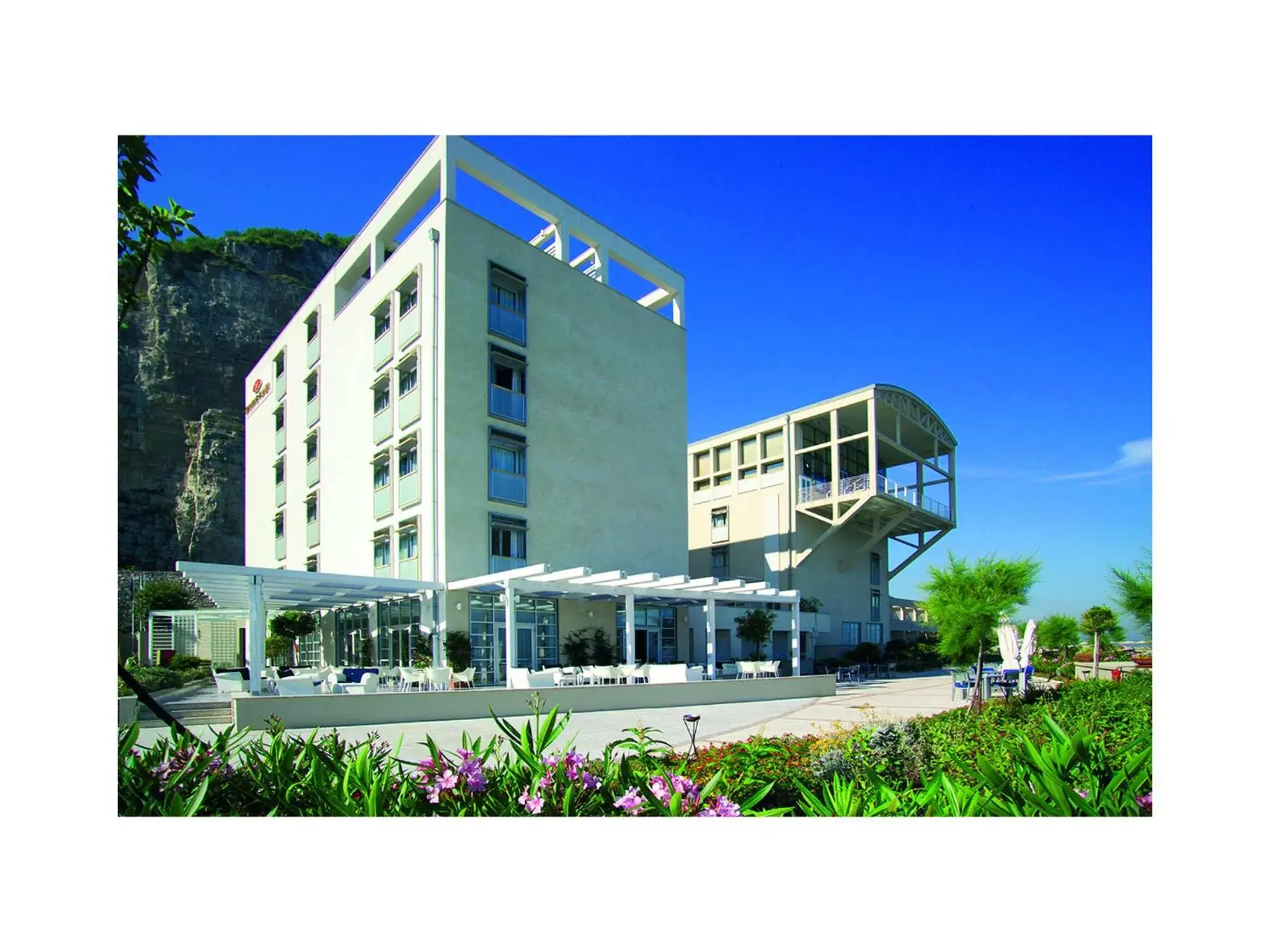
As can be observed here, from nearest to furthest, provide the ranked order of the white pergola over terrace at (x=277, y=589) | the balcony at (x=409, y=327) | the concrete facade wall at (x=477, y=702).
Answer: the concrete facade wall at (x=477, y=702), the white pergola over terrace at (x=277, y=589), the balcony at (x=409, y=327)

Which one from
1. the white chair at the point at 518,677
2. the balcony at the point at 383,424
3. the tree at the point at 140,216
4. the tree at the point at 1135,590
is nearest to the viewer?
the tree at the point at 140,216

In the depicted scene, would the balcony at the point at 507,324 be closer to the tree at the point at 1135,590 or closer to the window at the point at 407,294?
the window at the point at 407,294

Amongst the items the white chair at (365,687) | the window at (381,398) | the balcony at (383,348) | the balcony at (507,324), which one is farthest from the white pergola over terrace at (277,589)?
the balcony at (507,324)

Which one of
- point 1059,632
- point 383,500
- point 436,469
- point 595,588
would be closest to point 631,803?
point 595,588

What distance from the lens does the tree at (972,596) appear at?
15508 mm

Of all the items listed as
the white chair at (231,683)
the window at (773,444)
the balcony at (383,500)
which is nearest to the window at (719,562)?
the window at (773,444)

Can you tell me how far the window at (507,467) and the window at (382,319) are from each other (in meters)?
4.81

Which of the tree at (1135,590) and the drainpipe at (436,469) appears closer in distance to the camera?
the tree at (1135,590)

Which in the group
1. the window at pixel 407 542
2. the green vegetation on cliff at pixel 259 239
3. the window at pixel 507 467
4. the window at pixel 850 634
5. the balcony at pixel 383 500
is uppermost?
the green vegetation on cliff at pixel 259 239

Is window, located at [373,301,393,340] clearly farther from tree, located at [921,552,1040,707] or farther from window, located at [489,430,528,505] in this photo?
tree, located at [921,552,1040,707]

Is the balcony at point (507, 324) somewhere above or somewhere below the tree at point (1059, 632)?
above
